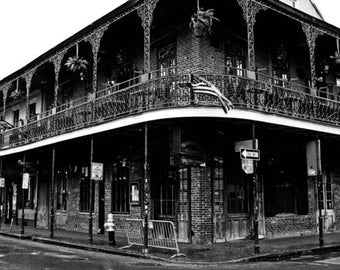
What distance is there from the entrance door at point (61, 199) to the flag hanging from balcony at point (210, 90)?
35.7ft

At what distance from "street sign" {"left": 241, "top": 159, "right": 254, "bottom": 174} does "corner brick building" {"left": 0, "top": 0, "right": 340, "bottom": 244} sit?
4 centimetres

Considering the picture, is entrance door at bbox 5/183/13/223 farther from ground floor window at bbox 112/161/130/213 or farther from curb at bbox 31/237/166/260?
ground floor window at bbox 112/161/130/213

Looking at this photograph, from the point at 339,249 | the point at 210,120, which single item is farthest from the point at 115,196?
the point at 339,249

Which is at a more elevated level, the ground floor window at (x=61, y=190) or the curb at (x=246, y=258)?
the ground floor window at (x=61, y=190)

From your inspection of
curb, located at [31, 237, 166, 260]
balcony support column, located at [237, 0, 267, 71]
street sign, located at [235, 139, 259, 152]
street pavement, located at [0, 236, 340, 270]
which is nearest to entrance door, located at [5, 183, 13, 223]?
curb, located at [31, 237, 166, 260]

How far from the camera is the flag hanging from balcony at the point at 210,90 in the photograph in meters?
11.5

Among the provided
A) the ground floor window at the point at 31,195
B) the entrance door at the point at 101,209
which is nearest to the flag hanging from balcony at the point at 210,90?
the entrance door at the point at 101,209

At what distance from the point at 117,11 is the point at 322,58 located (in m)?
9.02

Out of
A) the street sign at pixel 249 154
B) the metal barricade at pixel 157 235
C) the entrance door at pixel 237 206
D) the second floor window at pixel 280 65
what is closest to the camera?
the street sign at pixel 249 154

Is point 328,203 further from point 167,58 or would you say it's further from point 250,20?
point 250,20

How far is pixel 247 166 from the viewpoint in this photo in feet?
38.1

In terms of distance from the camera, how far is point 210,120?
42.8ft

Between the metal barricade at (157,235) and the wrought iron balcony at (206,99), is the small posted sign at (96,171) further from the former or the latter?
the metal barricade at (157,235)

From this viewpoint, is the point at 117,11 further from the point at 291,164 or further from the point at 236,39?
the point at 291,164
